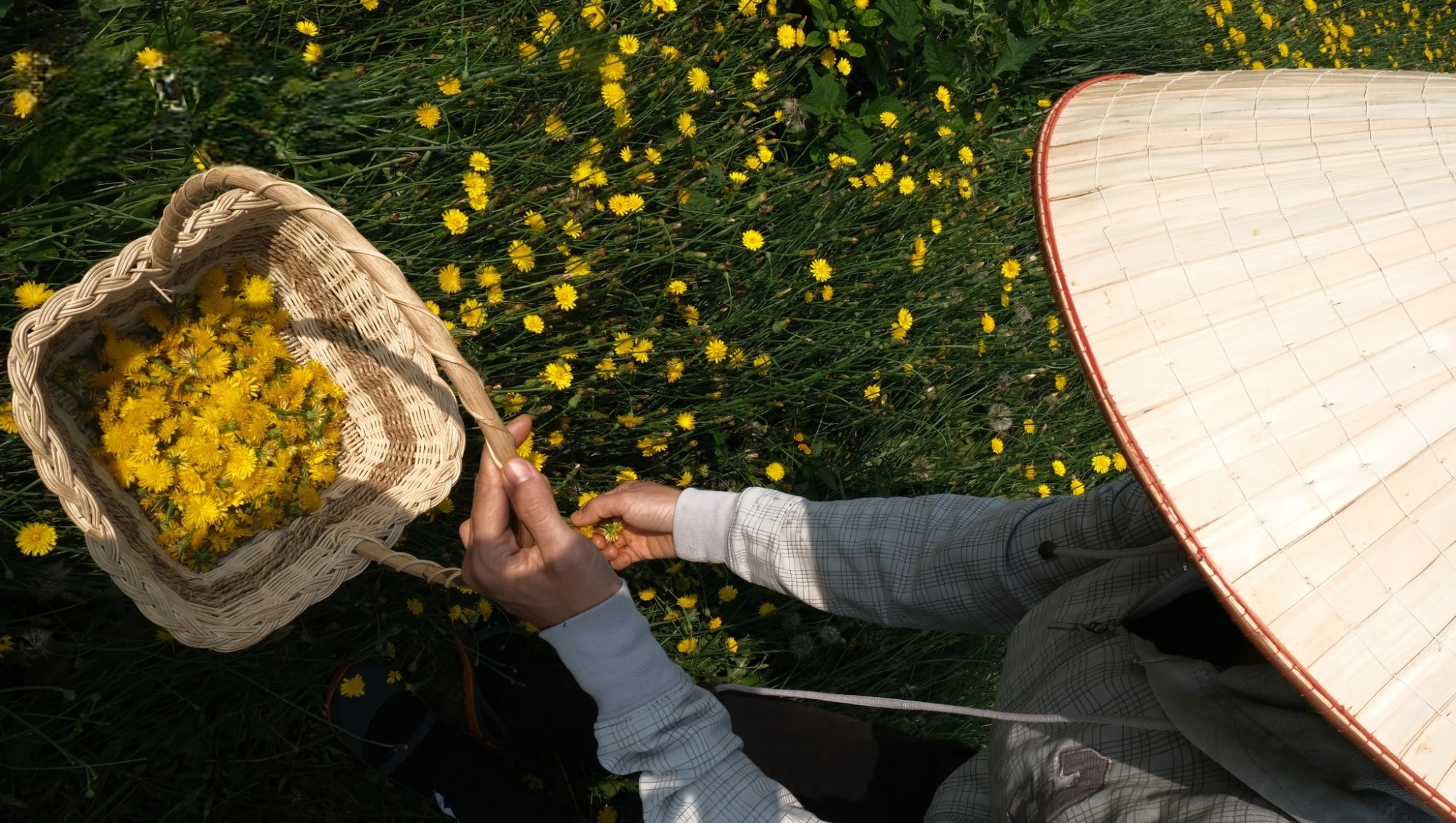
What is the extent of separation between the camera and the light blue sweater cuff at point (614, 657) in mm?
1230

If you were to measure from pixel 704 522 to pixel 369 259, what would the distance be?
2.30ft

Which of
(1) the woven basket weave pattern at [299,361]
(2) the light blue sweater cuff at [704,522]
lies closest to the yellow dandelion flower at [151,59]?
(1) the woven basket weave pattern at [299,361]

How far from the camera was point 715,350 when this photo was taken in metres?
2.02

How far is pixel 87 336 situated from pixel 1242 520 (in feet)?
5.87

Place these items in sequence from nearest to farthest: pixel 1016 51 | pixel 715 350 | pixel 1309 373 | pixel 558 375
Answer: pixel 1309 373 < pixel 558 375 < pixel 715 350 < pixel 1016 51

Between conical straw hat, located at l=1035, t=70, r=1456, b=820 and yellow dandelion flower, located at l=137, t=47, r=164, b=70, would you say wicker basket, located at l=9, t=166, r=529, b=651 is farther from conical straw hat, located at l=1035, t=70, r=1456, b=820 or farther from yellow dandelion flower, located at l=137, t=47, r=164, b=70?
conical straw hat, located at l=1035, t=70, r=1456, b=820

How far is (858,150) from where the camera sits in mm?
2287

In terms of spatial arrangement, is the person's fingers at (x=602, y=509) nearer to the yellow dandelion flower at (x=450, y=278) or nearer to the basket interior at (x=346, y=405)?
the basket interior at (x=346, y=405)

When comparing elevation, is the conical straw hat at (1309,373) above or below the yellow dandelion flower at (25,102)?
below

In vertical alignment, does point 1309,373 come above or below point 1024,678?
above

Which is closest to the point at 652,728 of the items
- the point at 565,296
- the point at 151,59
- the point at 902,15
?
the point at 565,296

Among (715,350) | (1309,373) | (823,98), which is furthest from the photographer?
(823,98)

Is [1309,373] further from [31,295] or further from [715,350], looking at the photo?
[31,295]

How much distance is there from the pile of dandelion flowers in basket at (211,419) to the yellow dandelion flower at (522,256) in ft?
1.55
